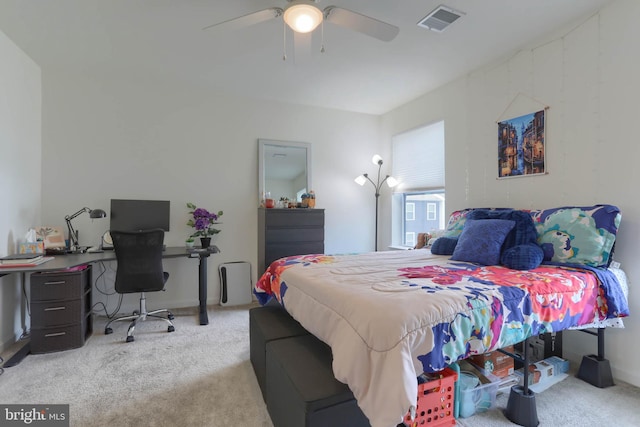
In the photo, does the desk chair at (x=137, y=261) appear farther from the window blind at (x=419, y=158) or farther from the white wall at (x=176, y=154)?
the window blind at (x=419, y=158)

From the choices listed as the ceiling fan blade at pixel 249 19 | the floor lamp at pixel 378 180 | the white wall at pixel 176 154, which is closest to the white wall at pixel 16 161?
the white wall at pixel 176 154

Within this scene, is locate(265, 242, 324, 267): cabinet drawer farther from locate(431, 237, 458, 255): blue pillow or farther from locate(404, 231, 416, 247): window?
locate(431, 237, 458, 255): blue pillow

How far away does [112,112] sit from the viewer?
353 centimetres

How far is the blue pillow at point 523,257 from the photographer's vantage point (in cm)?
205

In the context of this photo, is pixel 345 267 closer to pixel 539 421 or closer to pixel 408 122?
pixel 539 421

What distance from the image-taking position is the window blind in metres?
3.90

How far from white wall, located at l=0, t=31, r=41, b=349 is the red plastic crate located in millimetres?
3303

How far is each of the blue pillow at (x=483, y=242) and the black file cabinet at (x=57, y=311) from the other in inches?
125

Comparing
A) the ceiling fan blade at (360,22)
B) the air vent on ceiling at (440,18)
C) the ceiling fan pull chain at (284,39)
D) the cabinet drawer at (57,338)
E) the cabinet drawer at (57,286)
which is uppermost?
the ceiling fan pull chain at (284,39)

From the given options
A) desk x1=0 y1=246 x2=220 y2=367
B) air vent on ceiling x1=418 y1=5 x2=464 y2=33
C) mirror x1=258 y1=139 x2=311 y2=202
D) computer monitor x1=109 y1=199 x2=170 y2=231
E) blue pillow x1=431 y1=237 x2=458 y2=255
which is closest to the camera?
air vent on ceiling x1=418 y1=5 x2=464 y2=33

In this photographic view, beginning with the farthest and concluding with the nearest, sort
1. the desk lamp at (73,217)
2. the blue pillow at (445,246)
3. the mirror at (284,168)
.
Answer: the mirror at (284,168)
the desk lamp at (73,217)
the blue pillow at (445,246)

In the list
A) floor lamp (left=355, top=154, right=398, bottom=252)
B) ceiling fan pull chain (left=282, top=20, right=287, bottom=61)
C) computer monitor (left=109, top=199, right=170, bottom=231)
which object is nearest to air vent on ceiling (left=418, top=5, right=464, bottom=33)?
ceiling fan pull chain (left=282, top=20, right=287, bottom=61)
